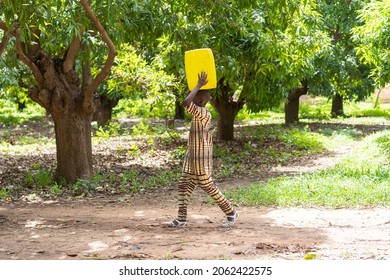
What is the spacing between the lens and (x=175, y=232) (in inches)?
287

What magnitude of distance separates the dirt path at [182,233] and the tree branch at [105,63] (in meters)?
2.03

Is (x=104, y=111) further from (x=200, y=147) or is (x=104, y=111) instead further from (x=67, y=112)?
(x=200, y=147)

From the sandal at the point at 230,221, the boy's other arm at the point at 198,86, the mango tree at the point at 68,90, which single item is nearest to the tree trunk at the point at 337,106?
the mango tree at the point at 68,90

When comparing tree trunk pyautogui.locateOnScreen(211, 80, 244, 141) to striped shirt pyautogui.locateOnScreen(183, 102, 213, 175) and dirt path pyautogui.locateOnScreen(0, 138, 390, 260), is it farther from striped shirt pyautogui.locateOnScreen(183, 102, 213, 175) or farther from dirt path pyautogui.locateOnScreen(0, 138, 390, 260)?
striped shirt pyautogui.locateOnScreen(183, 102, 213, 175)

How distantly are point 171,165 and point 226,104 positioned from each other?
3.94 metres

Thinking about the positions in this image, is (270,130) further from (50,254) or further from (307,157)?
(50,254)

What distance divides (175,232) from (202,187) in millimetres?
584

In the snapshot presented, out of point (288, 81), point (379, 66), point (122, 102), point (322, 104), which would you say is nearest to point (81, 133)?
point (288, 81)

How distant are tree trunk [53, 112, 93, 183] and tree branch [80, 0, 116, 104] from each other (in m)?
0.48

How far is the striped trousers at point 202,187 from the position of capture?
24.2 ft

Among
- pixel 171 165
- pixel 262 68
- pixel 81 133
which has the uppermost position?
pixel 262 68

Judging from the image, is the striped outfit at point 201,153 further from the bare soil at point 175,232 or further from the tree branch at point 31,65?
the tree branch at point 31,65

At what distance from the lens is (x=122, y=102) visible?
33.2 meters

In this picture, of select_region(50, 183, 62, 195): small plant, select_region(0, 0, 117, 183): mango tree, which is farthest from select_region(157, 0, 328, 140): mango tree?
select_region(50, 183, 62, 195): small plant
